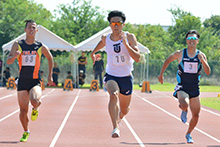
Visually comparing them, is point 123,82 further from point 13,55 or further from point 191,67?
point 13,55

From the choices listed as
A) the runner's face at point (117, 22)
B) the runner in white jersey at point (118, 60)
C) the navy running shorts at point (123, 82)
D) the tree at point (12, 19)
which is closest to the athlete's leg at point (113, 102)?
the runner in white jersey at point (118, 60)

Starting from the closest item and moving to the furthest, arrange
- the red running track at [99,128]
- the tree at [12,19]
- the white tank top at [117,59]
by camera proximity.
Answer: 1. the white tank top at [117,59]
2. the red running track at [99,128]
3. the tree at [12,19]

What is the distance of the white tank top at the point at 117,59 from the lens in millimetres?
7070

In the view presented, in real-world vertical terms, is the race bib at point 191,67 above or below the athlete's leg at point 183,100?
above

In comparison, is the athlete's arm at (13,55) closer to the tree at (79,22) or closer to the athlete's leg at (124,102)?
the athlete's leg at (124,102)

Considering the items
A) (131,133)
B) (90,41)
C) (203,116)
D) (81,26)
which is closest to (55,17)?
(81,26)

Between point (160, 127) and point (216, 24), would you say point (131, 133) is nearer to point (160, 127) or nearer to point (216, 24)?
point (160, 127)

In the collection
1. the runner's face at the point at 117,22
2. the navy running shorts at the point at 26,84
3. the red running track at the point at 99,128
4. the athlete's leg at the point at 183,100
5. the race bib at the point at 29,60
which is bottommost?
the red running track at the point at 99,128

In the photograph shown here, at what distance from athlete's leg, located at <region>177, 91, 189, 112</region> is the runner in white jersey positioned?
0.96 metres

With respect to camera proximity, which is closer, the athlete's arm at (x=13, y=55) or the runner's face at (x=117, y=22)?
the runner's face at (x=117, y=22)

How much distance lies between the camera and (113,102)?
6.78 metres

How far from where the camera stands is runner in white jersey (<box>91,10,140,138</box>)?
6785 mm

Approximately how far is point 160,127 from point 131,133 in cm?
129

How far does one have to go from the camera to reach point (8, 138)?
845cm
